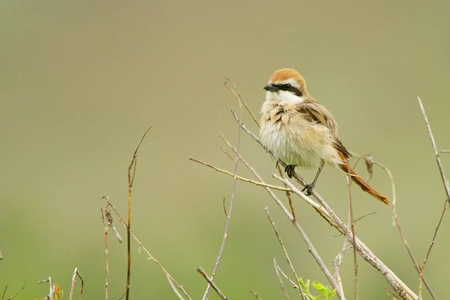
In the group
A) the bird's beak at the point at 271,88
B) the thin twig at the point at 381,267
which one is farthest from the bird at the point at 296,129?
the thin twig at the point at 381,267

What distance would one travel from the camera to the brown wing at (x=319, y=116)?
15.5 feet

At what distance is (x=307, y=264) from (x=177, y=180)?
442 cm

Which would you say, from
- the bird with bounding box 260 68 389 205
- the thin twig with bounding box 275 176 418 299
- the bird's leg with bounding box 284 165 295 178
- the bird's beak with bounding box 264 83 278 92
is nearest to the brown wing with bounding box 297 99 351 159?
the bird with bounding box 260 68 389 205

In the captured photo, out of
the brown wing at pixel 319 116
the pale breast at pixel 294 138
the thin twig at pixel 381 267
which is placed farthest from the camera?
the brown wing at pixel 319 116

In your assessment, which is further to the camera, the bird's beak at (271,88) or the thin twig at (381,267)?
the bird's beak at (271,88)

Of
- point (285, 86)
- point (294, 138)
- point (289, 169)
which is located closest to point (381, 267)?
point (294, 138)

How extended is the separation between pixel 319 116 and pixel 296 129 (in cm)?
21

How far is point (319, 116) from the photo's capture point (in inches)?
187

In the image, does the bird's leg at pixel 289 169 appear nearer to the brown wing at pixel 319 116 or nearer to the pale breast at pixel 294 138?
the pale breast at pixel 294 138

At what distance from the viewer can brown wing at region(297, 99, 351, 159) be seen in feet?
15.5

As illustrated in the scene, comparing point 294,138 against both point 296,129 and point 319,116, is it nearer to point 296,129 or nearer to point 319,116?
point 296,129

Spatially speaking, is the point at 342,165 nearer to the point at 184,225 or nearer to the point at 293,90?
the point at 293,90

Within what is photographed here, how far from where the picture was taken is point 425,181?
532 inches

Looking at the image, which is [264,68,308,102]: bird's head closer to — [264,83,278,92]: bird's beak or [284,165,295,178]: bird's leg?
[264,83,278,92]: bird's beak
